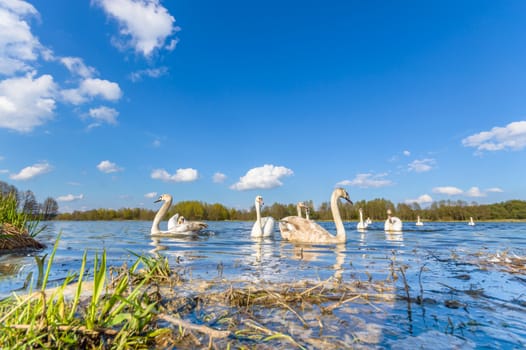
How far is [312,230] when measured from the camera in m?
13.1

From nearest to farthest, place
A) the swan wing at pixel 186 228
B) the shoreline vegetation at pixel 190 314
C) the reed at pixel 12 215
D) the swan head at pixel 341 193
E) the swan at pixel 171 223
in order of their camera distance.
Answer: the shoreline vegetation at pixel 190 314, the reed at pixel 12 215, the swan head at pixel 341 193, the swan at pixel 171 223, the swan wing at pixel 186 228

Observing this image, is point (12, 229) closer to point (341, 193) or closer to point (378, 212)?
point (341, 193)

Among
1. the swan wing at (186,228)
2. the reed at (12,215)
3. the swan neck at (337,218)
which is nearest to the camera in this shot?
the reed at (12,215)

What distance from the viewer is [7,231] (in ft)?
28.5

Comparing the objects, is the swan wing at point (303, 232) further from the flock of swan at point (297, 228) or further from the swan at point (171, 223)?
the swan at point (171, 223)

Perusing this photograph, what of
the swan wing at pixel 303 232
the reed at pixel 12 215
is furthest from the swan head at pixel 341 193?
the reed at pixel 12 215

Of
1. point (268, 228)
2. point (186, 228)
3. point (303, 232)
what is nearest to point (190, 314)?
point (303, 232)

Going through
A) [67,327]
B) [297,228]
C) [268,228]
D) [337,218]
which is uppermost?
[337,218]

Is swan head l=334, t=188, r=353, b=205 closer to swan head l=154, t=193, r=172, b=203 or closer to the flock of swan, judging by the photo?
the flock of swan

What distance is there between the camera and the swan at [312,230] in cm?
1271

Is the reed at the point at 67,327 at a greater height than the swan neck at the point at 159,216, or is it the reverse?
the swan neck at the point at 159,216

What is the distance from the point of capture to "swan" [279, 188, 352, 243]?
12.7 m

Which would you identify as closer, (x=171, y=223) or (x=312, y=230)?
(x=312, y=230)

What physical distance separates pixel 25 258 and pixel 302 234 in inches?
388
